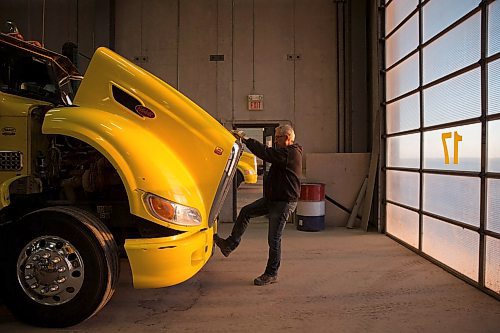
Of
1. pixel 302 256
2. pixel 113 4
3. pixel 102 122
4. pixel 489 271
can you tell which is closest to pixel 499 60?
pixel 489 271

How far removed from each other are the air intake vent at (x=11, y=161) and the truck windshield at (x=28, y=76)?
667 millimetres

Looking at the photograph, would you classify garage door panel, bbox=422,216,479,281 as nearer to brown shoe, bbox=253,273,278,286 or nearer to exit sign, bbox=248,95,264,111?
brown shoe, bbox=253,273,278,286

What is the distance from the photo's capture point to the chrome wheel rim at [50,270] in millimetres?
2750

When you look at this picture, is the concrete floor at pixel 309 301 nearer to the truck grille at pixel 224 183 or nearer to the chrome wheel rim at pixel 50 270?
the chrome wheel rim at pixel 50 270

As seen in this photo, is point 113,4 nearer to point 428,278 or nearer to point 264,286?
point 264,286

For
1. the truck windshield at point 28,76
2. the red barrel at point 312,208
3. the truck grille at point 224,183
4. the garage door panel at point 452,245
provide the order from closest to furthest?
1. the truck grille at point 224,183
2. the truck windshield at point 28,76
3. the garage door panel at point 452,245
4. the red barrel at point 312,208

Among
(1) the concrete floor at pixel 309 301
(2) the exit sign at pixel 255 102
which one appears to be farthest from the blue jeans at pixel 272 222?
(2) the exit sign at pixel 255 102

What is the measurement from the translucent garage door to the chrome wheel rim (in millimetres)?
4011

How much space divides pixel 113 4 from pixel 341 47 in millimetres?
5874

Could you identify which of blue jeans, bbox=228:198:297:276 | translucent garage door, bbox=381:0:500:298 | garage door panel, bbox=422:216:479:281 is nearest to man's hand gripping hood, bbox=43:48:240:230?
blue jeans, bbox=228:198:297:276

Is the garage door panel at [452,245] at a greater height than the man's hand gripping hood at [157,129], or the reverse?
the man's hand gripping hood at [157,129]

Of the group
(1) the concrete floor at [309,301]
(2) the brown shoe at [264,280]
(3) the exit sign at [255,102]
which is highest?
(3) the exit sign at [255,102]

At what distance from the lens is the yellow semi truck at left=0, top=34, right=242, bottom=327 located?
107 inches

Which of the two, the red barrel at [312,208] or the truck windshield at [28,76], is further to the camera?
the red barrel at [312,208]
